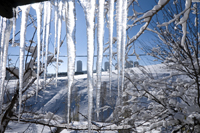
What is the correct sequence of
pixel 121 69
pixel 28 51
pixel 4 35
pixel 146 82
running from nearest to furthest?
pixel 121 69 → pixel 4 35 → pixel 28 51 → pixel 146 82

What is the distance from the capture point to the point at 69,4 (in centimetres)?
57

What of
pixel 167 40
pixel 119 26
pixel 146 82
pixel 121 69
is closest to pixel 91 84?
pixel 121 69

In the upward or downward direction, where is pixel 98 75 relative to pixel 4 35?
downward

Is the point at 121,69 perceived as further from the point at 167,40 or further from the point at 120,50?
the point at 167,40

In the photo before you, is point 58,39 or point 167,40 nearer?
point 58,39

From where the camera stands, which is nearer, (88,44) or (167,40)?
(88,44)

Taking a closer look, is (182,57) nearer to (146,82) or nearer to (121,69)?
(146,82)

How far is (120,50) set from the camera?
23.1 inches

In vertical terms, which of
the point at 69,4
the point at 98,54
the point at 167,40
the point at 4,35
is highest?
the point at 167,40

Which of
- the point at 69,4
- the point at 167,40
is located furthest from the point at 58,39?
the point at 167,40

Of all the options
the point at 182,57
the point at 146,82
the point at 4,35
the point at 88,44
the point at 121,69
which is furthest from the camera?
the point at 182,57

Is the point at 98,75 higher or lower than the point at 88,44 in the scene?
lower

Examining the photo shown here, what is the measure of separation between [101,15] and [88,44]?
0.47ft

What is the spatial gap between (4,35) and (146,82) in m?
2.18
